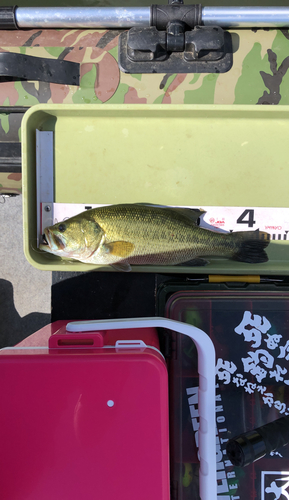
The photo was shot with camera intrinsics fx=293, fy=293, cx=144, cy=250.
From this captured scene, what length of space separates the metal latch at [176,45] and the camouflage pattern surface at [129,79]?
36 mm

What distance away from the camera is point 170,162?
150 centimetres

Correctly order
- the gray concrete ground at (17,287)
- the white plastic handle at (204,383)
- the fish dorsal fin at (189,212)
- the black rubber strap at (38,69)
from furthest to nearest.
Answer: the gray concrete ground at (17,287) < the fish dorsal fin at (189,212) < the black rubber strap at (38,69) < the white plastic handle at (204,383)

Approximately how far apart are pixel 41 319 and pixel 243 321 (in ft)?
5.18

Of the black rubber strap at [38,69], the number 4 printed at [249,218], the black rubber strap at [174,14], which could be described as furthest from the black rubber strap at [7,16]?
the number 4 printed at [249,218]

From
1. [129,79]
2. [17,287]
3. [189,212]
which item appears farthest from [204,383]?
[17,287]

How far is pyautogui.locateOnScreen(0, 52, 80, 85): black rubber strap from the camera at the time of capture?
136 cm

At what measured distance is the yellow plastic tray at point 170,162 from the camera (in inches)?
58.4

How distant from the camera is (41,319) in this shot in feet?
7.68

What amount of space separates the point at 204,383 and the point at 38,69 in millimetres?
1622

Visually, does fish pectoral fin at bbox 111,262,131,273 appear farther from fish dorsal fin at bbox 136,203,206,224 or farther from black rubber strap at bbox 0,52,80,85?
black rubber strap at bbox 0,52,80,85

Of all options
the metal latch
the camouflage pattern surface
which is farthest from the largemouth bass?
the metal latch

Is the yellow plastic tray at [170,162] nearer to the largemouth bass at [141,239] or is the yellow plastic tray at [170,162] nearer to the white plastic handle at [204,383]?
the largemouth bass at [141,239]

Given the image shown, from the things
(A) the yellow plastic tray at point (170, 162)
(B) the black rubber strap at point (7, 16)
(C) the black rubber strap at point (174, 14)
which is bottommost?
(A) the yellow plastic tray at point (170, 162)

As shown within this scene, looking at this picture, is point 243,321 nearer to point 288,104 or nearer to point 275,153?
point 275,153
